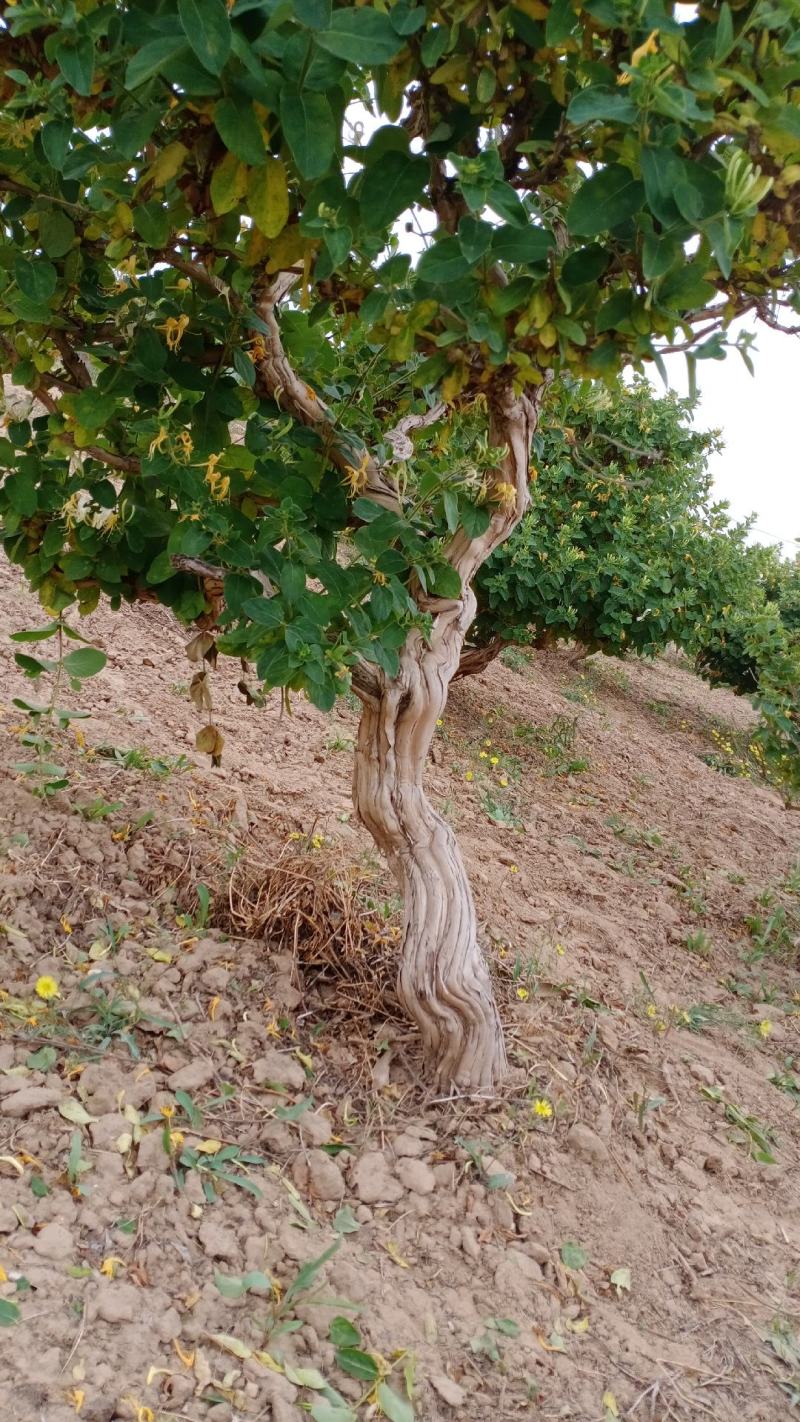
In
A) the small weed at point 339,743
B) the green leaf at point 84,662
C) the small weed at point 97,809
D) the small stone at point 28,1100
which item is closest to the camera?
the small stone at point 28,1100

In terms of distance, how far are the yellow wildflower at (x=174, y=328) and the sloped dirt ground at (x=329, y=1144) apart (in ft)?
4.22

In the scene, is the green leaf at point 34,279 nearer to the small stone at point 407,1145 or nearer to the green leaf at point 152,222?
the green leaf at point 152,222

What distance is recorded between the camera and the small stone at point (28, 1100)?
1748 millimetres

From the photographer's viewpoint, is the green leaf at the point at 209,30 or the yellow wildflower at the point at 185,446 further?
the yellow wildflower at the point at 185,446

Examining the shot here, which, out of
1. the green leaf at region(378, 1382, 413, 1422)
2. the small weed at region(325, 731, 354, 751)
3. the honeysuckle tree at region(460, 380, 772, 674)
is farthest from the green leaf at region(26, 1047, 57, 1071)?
the honeysuckle tree at region(460, 380, 772, 674)

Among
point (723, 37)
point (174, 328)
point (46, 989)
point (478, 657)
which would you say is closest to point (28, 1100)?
point (46, 989)

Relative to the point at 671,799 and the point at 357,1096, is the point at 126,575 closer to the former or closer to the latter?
the point at 357,1096

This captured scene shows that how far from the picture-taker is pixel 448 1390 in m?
1.57

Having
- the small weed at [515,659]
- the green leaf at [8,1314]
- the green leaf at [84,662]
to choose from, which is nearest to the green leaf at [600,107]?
the green leaf at [84,662]

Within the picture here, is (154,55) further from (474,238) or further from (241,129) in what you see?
(474,238)

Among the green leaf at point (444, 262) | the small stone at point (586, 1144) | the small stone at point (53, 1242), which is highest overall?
the green leaf at point (444, 262)

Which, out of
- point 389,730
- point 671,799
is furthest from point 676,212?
point 671,799

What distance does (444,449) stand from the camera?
2.05 m

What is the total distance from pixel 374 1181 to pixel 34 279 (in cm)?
172
